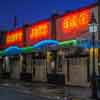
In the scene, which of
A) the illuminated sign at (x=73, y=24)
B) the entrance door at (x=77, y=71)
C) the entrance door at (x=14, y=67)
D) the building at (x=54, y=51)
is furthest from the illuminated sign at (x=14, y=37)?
the entrance door at (x=77, y=71)

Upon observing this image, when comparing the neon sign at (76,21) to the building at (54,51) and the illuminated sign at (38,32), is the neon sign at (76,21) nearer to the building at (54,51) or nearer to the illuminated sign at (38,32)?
the building at (54,51)

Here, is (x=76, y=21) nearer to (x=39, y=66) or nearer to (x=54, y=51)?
(x=54, y=51)

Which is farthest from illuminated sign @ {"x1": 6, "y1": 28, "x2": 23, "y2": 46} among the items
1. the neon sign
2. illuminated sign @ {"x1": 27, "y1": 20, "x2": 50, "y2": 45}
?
the neon sign

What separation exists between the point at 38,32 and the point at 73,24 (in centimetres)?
653

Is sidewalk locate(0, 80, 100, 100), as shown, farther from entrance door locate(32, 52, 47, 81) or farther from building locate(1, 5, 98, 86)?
entrance door locate(32, 52, 47, 81)

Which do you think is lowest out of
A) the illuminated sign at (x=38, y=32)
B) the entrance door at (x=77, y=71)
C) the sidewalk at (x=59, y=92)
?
→ the sidewalk at (x=59, y=92)

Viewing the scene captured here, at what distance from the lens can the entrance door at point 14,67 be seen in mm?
41294

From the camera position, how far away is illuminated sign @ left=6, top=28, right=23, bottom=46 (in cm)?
4031

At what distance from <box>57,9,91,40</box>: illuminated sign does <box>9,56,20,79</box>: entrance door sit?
9.78 meters

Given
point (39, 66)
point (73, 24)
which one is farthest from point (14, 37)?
point (73, 24)

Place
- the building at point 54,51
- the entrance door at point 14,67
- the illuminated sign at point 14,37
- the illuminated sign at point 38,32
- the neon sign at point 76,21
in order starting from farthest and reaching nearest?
the entrance door at point 14,67
the illuminated sign at point 14,37
the illuminated sign at point 38,32
the building at point 54,51
the neon sign at point 76,21

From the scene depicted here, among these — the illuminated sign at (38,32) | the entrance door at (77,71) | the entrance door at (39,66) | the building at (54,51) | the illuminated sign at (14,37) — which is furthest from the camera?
the illuminated sign at (14,37)

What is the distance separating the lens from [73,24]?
30.5m

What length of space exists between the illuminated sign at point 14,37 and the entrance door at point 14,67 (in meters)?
1.74
